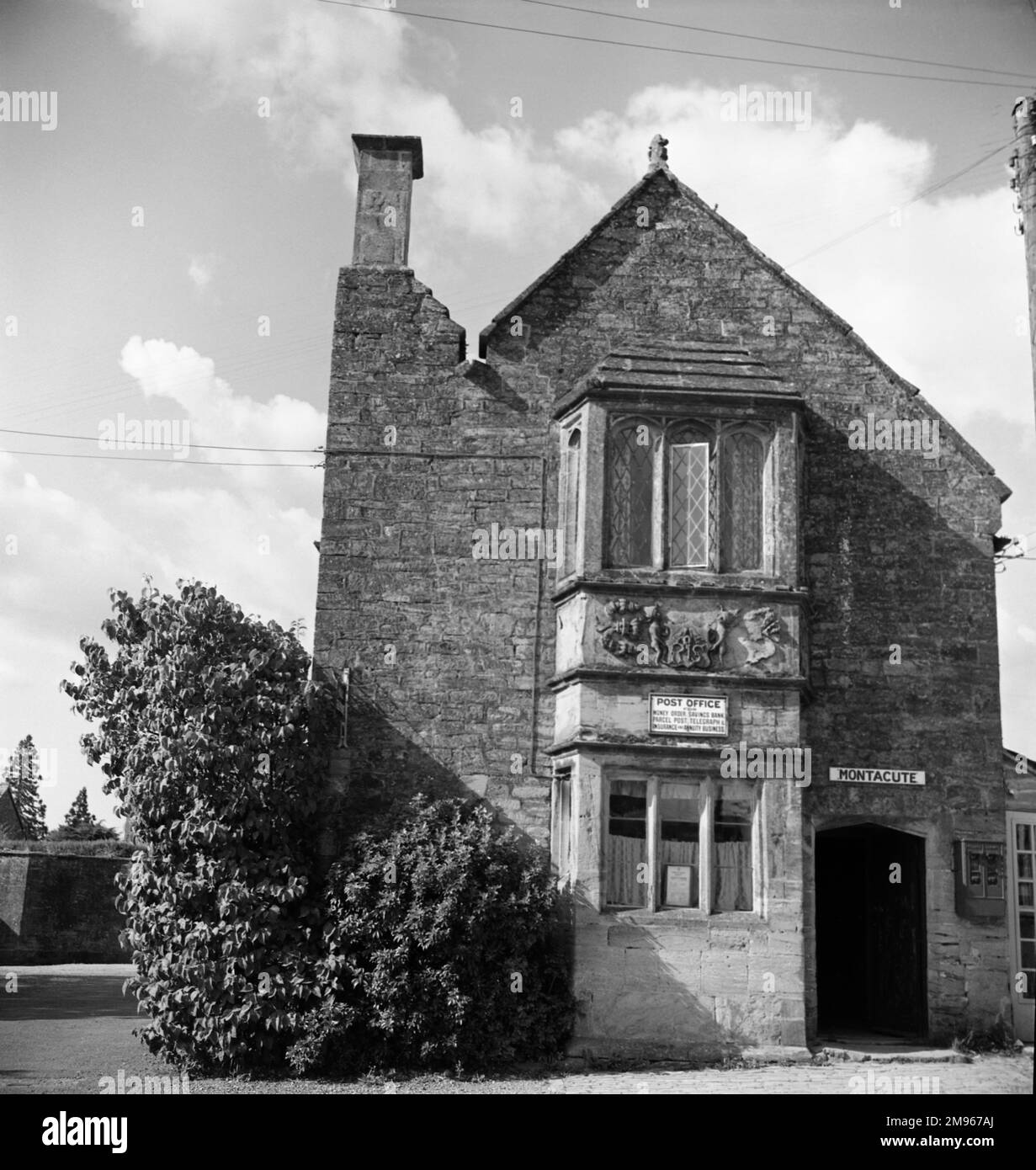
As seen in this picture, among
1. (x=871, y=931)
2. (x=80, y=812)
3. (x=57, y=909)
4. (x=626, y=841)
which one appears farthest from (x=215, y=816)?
(x=80, y=812)

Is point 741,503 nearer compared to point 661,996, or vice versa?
point 661,996

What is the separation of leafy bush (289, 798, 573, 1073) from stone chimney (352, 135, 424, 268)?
681cm

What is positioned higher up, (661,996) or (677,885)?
(677,885)

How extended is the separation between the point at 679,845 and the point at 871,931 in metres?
3.78

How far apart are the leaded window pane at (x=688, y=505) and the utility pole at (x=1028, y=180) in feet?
12.7

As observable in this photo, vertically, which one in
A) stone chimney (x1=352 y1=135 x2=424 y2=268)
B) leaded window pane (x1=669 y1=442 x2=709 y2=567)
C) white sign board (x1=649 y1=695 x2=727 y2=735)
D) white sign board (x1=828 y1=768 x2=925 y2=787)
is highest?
stone chimney (x1=352 y1=135 x2=424 y2=268)

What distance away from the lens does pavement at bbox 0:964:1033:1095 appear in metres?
11.4

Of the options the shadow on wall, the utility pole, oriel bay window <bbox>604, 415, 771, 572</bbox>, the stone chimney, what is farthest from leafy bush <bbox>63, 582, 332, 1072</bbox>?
the utility pole

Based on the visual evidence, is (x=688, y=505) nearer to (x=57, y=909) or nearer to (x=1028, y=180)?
(x=1028, y=180)

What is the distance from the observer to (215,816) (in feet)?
41.3

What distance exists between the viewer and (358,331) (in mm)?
14672

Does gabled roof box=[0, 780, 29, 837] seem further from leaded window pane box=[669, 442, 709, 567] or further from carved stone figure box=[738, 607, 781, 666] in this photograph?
carved stone figure box=[738, 607, 781, 666]

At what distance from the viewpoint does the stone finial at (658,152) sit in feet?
49.9
